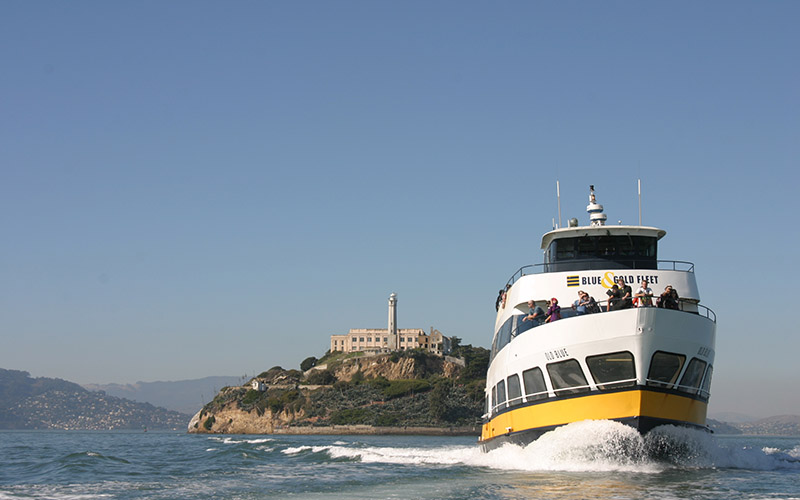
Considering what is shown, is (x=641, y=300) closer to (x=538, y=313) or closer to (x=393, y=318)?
(x=538, y=313)

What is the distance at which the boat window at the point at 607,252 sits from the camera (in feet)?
77.9

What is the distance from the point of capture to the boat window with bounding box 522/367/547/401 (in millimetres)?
19458

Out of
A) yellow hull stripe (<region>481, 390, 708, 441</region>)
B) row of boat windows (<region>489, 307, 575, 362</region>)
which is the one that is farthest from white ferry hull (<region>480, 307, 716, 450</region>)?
row of boat windows (<region>489, 307, 575, 362</region>)

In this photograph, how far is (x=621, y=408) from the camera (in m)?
17.7

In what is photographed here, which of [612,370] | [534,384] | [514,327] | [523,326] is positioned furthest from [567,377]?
[514,327]

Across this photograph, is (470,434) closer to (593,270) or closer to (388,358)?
(388,358)

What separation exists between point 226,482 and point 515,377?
8.23m

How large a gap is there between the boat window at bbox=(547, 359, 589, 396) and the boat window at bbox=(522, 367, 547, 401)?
505mm

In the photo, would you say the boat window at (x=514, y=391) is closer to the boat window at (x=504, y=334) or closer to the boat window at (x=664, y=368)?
the boat window at (x=504, y=334)

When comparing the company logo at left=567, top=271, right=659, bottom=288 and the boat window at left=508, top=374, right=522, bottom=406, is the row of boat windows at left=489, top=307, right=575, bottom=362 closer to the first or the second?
the company logo at left=567, top=271, right=659, bottom=288

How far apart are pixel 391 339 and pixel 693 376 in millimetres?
141053

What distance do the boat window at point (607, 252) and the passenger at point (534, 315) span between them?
2777 millimetres

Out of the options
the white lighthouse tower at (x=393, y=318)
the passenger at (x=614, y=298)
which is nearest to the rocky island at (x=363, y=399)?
the white lighthouse tower at (x=393, y=318)

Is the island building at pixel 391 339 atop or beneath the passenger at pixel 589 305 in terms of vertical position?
atop
